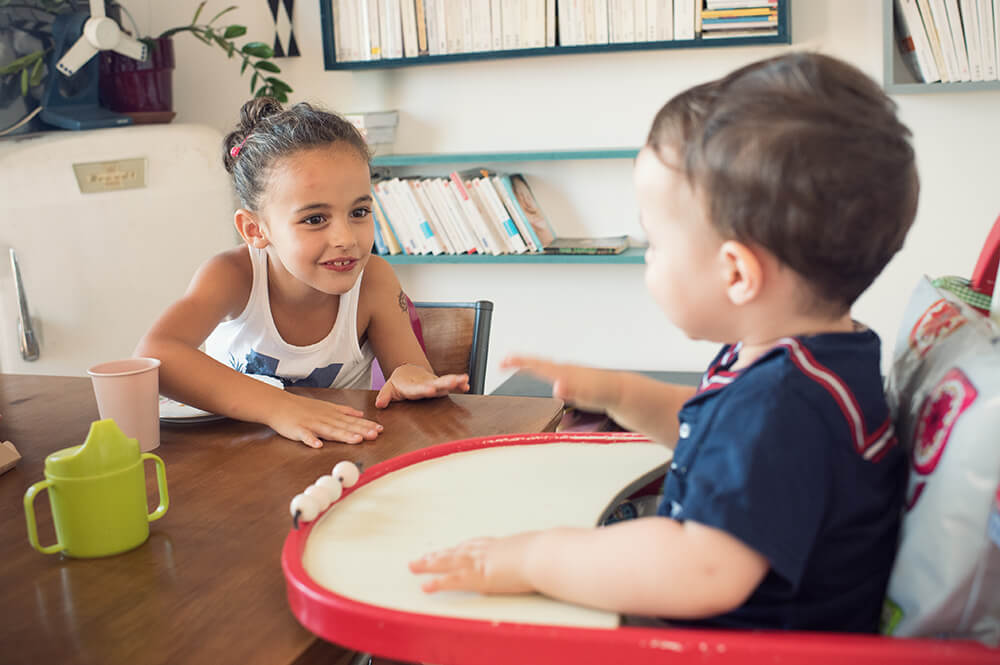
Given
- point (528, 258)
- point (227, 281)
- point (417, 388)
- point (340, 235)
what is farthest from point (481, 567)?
point (528, 258)

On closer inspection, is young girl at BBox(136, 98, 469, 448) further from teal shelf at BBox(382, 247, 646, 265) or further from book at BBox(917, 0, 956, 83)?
book at BBox(917, 0, 956, 83)

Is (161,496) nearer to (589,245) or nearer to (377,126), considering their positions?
(589,245)

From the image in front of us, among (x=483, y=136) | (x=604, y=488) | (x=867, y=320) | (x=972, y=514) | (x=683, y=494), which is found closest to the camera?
(x=972, y=514)

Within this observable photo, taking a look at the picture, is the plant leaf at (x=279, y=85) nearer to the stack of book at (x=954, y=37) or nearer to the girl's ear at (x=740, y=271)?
the stack of book at (x=954, y=37)

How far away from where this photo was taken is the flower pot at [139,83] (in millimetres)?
3201

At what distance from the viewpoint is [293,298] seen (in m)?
1.79

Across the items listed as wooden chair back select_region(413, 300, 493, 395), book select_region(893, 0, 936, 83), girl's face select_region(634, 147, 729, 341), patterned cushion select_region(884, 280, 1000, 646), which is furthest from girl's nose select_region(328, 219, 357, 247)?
book select_region(893, 0, 936, 83)

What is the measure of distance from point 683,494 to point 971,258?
270cm

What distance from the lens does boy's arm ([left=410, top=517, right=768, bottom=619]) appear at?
678 millimetres

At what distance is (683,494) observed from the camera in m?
0.78

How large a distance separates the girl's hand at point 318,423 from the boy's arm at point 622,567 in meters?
0.45

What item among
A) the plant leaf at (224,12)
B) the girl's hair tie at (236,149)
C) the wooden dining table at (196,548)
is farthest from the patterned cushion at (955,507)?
the plant leaf at (224,12)


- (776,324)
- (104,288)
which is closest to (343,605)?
(776,324)

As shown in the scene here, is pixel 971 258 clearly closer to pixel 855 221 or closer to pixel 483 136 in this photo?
pixel 483 136
